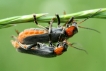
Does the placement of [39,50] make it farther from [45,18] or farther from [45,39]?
[45,18]

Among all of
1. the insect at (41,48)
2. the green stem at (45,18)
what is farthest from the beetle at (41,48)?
the green stem at (45,18)

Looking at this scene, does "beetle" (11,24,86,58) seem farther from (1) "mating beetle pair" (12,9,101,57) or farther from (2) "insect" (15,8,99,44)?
(2) "insect" (15,8,99,44)

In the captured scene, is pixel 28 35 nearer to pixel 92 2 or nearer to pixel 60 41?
pixel 60 41

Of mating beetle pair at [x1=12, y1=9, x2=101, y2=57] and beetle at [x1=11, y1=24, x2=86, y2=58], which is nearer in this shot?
mating beetle pair at [x1=12, y1=9, x2=101, y2=57]

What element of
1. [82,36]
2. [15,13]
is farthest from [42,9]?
[82,36]

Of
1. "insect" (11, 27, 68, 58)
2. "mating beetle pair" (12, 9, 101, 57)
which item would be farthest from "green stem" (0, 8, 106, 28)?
"insect" (11, 27, 68, 58)

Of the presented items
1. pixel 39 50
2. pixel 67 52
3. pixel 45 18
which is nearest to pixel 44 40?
pixel 39 50

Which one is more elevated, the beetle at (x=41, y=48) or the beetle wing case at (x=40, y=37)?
the beetle wing case at (x=40, y=37)

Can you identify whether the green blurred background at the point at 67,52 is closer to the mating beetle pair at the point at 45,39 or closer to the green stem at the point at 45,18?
the mating beetle pair at the point at 45,39
